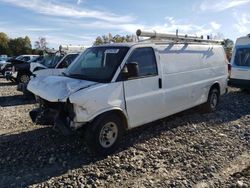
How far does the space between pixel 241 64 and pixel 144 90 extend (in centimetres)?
865

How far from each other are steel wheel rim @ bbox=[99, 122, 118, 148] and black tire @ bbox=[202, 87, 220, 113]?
406cm

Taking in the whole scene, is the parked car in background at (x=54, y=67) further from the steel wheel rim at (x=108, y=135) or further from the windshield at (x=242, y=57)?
the windshield at (x=242, y=57)

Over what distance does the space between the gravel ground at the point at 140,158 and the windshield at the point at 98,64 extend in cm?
118

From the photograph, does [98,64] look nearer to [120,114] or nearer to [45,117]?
[120,114]

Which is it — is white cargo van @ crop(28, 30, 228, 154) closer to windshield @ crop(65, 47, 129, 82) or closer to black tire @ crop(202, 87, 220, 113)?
windshield @ crop(65, 47, 129, 82)

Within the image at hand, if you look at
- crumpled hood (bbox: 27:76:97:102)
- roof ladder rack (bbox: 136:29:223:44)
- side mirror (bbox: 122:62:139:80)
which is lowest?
crumpled hood (bbox: 27:76:97:102)

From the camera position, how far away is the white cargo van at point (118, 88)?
5230 mm

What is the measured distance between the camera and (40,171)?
4969mm

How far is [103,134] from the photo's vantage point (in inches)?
217

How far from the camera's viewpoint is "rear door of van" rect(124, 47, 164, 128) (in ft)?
19.4

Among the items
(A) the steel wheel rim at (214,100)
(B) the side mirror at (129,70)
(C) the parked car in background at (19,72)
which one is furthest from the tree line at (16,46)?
(B) the side mirror at (129,70)

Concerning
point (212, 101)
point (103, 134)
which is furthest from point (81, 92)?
point (212, 101)

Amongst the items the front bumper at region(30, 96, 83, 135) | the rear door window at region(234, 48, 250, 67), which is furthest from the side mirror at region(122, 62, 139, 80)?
the rear door window at region(234, 48, 250, 67)

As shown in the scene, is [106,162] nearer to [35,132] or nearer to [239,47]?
[35,132]
